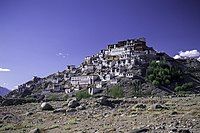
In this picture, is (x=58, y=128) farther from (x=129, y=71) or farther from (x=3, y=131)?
(x=129, y=71)

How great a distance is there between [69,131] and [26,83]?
161 metres

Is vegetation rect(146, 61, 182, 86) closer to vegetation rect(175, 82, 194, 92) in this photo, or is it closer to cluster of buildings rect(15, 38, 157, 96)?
vegetation rect(175, 82, 194, 92)

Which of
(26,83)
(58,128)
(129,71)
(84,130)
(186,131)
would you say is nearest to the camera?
(186,131)

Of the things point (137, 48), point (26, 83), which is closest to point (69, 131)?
point (137, 48)

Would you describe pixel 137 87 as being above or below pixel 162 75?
below

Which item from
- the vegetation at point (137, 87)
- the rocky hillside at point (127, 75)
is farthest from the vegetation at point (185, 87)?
the vegetation at point (137, 87)

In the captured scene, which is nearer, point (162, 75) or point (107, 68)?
point (162, 75)

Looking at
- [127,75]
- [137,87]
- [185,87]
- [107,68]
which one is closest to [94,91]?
[137,87]

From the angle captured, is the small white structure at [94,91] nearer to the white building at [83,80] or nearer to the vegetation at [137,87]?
the vegetation at [137,87]

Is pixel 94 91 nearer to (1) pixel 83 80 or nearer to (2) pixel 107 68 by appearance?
(1) pixel 83 80

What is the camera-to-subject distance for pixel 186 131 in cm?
1816

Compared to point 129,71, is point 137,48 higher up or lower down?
higher up

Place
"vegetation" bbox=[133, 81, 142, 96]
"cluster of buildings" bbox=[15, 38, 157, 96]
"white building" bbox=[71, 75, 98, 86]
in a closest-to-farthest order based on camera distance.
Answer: "vegetation" bbox=[133, 81, 142, 96] → "cluster of buildings" bbox=[15, 38, 157, 96] → "white building" bbox=[71, 75, 98, 86]

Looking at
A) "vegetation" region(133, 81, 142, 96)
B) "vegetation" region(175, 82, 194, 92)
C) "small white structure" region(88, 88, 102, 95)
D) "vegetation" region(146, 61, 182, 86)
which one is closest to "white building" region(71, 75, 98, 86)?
"small white structure" region(88, 88, 102, 95)
